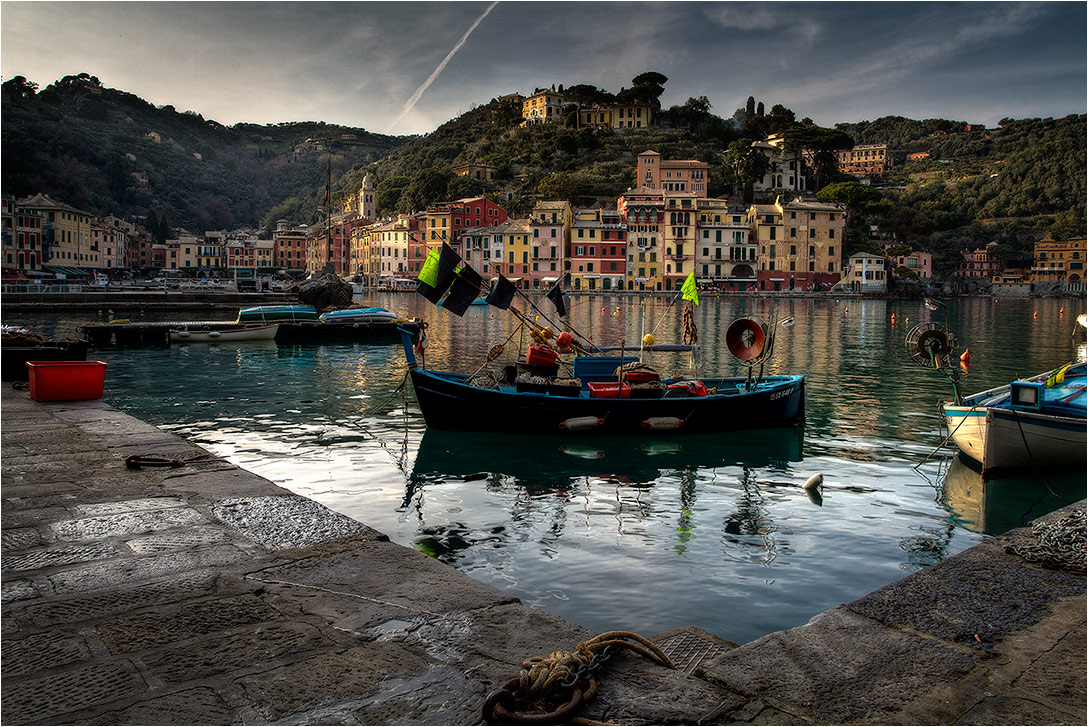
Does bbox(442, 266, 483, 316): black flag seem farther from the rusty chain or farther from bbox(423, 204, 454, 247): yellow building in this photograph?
bbox(423, 204, 454, 247): yellow building

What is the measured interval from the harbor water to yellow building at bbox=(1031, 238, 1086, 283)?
106 metres

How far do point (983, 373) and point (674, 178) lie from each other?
3271 inches

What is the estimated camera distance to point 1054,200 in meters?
127

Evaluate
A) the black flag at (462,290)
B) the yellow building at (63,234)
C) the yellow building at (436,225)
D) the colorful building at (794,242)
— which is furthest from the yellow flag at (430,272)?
the yellow building at (436,225)

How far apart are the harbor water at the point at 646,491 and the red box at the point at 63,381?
6.65 ft

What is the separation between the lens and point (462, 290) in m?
15.5

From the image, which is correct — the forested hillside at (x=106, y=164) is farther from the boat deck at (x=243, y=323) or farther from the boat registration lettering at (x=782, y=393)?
the boat registration lettering at (x=782, y=393)

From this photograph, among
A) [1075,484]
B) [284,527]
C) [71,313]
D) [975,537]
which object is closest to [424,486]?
[284,527]

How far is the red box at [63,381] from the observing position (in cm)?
1305

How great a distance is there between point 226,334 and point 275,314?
158 inches

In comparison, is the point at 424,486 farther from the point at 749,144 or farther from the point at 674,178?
the point at 749,144

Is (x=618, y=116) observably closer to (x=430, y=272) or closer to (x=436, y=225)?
(x=436, y=225)

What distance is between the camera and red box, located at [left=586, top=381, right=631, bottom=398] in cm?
1479

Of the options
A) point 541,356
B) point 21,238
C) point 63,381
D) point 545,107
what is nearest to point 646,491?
point 541,356
